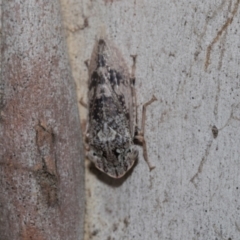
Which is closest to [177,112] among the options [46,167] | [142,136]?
[142,136]

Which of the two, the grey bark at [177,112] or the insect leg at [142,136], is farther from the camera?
the insect leg at [142,136]

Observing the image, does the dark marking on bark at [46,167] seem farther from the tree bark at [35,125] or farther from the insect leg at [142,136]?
the insect leg at [142,136]

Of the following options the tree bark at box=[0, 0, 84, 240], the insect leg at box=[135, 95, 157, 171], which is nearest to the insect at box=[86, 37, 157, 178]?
the insect leg at box=[135, 95, 157, 171]

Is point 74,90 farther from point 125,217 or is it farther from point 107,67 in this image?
point 125,217

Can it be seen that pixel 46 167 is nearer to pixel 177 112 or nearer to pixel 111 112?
pixel 111 112

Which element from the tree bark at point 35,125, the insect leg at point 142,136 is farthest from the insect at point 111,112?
the tree bark at point 35,125
